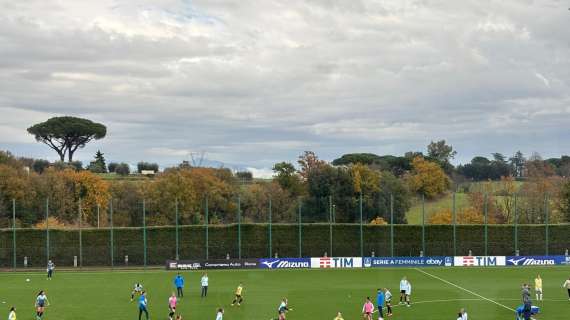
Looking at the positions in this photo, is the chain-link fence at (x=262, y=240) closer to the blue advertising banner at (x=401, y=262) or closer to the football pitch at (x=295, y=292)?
the blue advertising banner at (x=401, y=262)

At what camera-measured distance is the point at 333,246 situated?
74.3 m

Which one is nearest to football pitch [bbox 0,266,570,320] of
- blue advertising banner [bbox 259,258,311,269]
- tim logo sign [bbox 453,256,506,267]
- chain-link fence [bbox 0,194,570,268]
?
blue advertising banner [bbox 259,258,311,269]

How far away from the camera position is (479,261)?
66.8 m

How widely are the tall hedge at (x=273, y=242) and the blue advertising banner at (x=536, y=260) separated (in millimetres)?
6558

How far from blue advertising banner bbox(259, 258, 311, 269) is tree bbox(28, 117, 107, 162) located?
82319mm

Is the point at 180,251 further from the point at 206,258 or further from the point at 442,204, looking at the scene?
the point at 442,204

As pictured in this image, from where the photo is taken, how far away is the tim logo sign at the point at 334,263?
6588cm

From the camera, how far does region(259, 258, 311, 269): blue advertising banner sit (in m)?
65.6

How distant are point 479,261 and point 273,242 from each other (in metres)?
20.6

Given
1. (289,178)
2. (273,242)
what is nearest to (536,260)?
(273,242)

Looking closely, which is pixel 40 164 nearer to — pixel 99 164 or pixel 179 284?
pixel 99 164

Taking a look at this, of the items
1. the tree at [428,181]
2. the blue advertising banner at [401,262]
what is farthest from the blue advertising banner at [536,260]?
the tree at [428,181]

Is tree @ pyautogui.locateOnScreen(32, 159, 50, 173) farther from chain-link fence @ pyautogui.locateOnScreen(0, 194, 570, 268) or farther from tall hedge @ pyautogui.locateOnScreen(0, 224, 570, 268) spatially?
tall hedge @ pyautogui.locateOnScreen(0, 224, 570, 268)

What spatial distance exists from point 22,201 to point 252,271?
1589 inches
